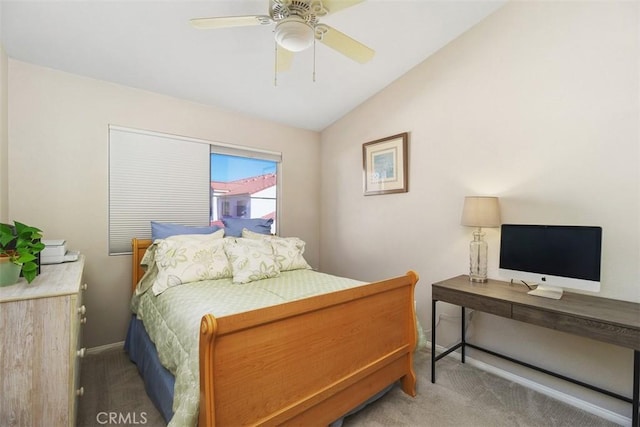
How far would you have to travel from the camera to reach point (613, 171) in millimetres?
1798

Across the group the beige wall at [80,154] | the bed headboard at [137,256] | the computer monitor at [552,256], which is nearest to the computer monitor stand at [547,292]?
the computer monitor at [552,256]

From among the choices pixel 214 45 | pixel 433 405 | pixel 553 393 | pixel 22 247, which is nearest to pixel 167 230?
pixel 22 247

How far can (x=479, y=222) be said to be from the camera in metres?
2.15

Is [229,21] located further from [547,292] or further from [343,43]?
[547,292]

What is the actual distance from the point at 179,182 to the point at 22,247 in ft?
5.44

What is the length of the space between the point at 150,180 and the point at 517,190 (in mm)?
3175

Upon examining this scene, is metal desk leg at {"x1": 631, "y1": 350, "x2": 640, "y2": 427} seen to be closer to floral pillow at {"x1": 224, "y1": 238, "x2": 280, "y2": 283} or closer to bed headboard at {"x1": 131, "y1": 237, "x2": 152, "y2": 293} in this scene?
floral pillow at {"x1": 224, "y1": 238, "x2": 280, "y2": 283}

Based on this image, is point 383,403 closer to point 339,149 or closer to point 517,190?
point 517,190

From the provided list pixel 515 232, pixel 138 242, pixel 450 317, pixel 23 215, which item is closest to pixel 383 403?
pixel 450 317

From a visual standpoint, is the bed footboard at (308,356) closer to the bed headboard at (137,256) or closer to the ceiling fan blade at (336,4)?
the ceiling fan blade at (336,4)

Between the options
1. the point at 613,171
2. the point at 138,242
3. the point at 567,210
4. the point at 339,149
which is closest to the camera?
the point at 613,171

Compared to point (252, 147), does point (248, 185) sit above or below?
below

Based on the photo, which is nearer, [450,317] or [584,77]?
[584,77]

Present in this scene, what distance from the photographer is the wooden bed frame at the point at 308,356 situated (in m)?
1.13
